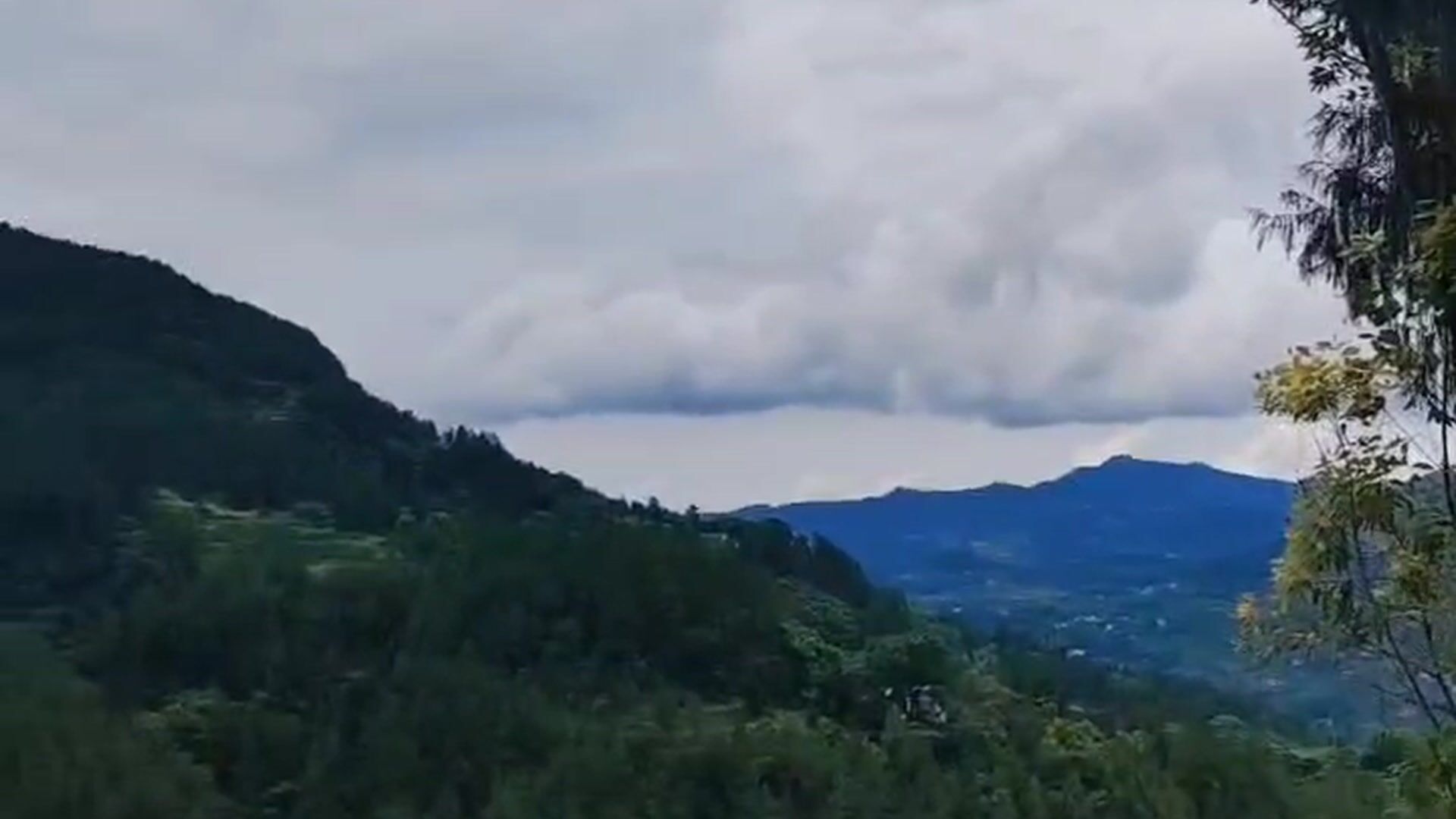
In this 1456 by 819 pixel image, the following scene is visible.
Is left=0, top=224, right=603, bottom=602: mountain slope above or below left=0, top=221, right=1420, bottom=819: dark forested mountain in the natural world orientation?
above

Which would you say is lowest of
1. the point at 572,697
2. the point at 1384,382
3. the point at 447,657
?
the point at 572,697

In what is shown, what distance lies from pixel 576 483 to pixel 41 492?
36681 millimetres

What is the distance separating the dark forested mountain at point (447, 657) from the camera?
7094 cm

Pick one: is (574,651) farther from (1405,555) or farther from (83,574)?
(1405,555)

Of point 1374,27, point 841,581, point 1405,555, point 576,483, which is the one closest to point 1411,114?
point 1374,27

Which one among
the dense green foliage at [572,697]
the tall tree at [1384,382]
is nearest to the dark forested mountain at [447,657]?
the dense green foliage at [572,697]

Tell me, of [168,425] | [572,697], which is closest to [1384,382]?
[572,697]

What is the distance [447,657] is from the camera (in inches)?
3396

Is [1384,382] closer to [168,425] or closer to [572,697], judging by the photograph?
[572,697]

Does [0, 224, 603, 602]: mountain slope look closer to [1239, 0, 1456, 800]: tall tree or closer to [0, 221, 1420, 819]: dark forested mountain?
[0, 221, 1420, 819]: dark forested mountain

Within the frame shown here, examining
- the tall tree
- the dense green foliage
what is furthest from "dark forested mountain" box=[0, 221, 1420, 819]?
the tall tree

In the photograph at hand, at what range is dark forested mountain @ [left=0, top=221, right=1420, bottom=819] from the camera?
70938 mm

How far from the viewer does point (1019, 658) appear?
110 m

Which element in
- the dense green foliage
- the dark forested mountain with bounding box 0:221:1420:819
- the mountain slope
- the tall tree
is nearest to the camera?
the tall tree
